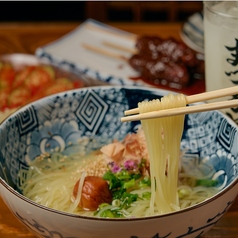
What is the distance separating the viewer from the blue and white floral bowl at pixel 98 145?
3.13ft

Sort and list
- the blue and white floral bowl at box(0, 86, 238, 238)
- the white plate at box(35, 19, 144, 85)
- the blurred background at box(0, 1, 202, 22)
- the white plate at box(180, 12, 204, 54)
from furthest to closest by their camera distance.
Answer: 1. the blurred background at box(0, 1, 202, 22)
2. the white plate at box(180, 12, 204, 54)
3. the white plate at box(35, 19, 144, 85)
4. the blue and white floral bowl at box(0, 86, 238, 238)

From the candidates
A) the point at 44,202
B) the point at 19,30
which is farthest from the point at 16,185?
the point at 19,30

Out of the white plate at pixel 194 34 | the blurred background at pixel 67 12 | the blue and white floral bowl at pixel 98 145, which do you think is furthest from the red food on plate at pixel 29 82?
the blurred background at pixel 67 12

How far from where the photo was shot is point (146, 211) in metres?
1.13

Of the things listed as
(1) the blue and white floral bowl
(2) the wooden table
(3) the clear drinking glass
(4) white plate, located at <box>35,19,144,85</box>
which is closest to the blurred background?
(2) the wooden table

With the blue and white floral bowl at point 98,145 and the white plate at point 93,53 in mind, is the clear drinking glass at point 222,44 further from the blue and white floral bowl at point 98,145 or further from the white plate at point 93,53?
the white plate at point 93,53

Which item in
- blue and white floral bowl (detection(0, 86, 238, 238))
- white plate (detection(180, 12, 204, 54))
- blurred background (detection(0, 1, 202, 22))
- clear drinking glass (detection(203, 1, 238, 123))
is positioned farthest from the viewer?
blurred background (detection(0, 1, 202, 22))

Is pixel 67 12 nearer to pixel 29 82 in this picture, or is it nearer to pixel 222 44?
pixel 29 82

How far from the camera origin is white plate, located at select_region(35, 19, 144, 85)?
212cm

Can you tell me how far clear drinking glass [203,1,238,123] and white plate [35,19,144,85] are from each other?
0.60 meters

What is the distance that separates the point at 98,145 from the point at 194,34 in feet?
3.46

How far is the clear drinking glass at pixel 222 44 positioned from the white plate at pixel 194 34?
739mm

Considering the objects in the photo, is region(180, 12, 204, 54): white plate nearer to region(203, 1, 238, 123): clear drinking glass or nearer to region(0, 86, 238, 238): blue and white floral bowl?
region(203, 1, 238, 123): clear drinking glass

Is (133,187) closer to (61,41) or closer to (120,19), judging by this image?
(61,41)
